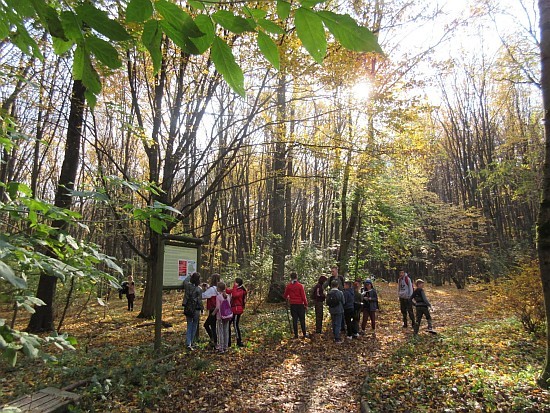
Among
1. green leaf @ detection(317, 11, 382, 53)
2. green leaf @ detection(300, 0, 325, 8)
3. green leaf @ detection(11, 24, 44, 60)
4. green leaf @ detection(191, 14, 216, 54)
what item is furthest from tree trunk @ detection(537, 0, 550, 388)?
green leaf @ detection(11, 24, 44, 60)

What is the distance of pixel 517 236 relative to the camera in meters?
26.2

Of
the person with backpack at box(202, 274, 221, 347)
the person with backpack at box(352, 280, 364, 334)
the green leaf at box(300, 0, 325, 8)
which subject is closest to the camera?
the green leaf at box(300, 0, 325, 8)

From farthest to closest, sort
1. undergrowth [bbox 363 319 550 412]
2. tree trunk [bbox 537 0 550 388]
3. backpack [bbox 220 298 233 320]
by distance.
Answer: backpack [bbox 220 298 233 320] < tree trunk [bbox 537 0 550 388] < undergrowth [bbox 363 319 550 412]

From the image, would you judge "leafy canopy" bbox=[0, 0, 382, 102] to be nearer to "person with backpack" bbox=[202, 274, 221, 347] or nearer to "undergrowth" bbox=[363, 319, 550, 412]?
"undergrowth" bbox=[363, 319, 550, 412]

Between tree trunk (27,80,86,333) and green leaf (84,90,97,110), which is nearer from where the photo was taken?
green leaf (84,90,97,110)

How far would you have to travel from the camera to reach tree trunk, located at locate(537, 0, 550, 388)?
4.99 metres

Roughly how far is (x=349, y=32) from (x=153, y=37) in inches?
24.8

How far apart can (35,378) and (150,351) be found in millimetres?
Result: 2133

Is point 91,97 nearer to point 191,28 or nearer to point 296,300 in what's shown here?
point 191,28

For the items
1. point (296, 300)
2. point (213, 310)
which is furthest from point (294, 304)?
point (213, 310)

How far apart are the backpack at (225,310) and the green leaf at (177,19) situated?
306 inches

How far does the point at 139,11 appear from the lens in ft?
3.28

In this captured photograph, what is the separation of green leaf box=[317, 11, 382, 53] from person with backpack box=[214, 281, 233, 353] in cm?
787

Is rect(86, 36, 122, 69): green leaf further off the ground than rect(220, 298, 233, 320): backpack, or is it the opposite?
rect(86, 36, 122, 69): green leaf
